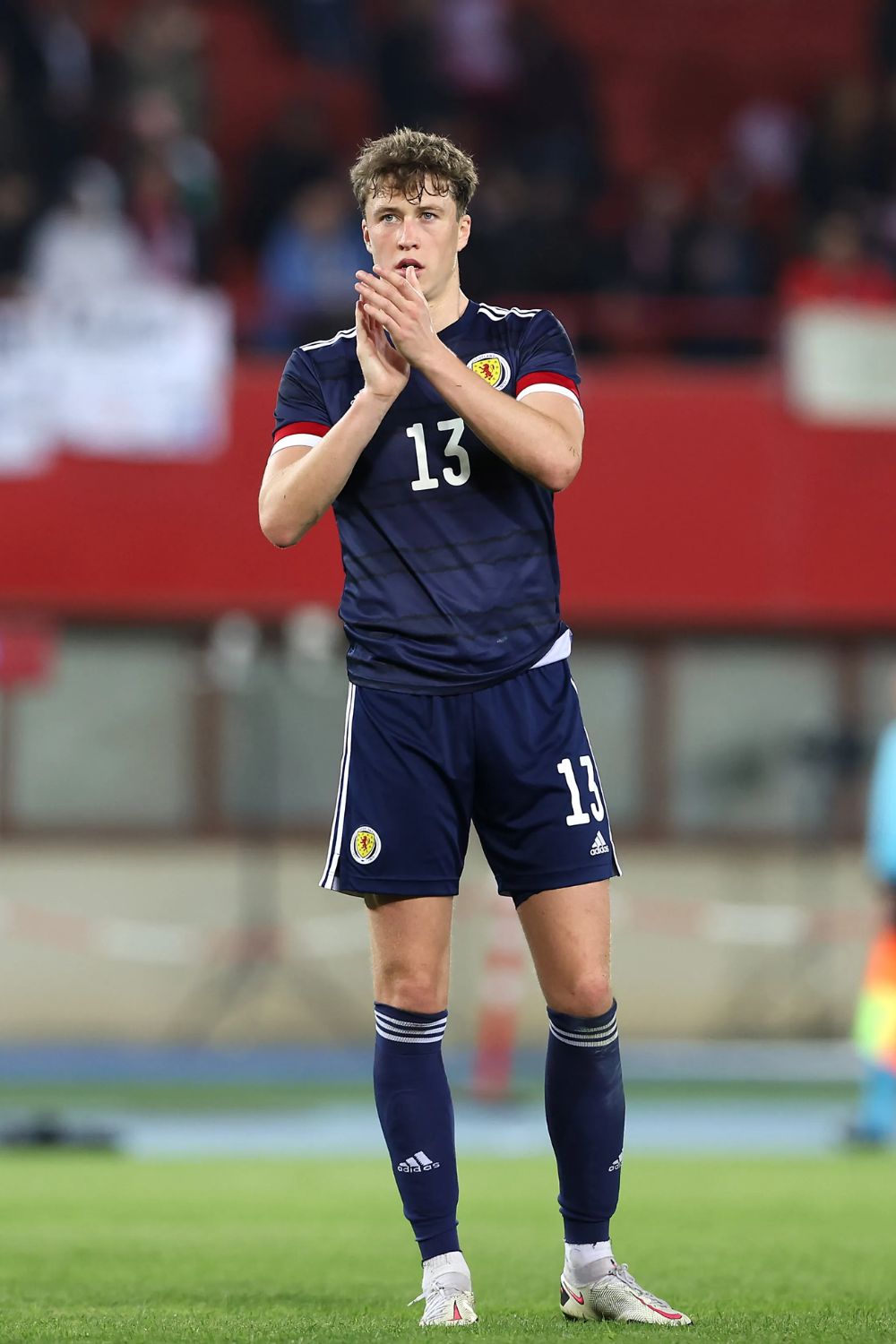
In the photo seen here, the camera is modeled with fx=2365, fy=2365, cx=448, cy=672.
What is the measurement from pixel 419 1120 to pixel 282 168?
12333mm

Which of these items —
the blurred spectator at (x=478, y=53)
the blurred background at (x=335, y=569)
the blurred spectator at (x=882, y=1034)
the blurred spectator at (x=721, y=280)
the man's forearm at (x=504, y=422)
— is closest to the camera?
the man's forearm at (x=504, y=422)

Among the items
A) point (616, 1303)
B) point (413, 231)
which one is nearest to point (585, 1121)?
point (616, 1303)

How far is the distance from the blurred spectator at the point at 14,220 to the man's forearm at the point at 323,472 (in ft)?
36.8

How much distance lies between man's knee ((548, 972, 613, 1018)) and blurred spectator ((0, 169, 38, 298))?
11.5 m

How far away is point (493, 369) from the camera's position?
479cm

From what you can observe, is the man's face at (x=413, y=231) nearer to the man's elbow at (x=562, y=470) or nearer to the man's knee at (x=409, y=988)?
the man's elbow at (x=562, y=470)

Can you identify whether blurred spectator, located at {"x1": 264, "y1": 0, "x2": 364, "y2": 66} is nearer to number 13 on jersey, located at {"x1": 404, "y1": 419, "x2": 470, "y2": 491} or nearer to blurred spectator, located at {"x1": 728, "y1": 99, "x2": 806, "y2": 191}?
blurred spectator, located at {"x1": 728, "y1": 99, "x2": 806, "y2": 191}

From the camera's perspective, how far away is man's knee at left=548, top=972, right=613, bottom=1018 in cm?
472

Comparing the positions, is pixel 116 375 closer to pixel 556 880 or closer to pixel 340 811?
pixel 340 811

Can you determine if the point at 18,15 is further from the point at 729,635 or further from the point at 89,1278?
the point at 89,1278

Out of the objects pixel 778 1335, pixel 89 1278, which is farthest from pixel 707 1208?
pixel 778 1335

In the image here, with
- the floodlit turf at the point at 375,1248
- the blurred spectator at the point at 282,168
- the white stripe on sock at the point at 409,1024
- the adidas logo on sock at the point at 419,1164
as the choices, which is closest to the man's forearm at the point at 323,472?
the white stripe on sock at the point at 409,1024

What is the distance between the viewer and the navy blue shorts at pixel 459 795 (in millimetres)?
4676

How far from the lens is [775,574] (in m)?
16.3
